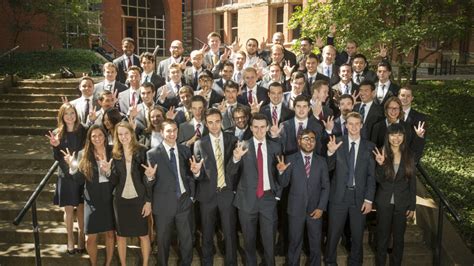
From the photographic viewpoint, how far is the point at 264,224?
18.0 ft

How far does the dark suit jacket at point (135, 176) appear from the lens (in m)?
5.26

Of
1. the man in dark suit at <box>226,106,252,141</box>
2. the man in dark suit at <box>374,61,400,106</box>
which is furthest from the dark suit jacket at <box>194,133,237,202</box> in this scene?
the man in dark suit at <box>374,61,400,106</box>

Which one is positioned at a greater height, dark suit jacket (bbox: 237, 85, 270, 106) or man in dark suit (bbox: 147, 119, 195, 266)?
dark suit jacket (bbox: 237, 85, 270, 106)

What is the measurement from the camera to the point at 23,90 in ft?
40.6

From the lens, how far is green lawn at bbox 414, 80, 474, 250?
285 inches

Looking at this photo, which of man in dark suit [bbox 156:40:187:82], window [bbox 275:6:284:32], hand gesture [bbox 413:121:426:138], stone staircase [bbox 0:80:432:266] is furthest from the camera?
window [bbox 275:6:284:32]

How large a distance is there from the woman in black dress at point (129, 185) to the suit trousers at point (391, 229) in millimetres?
3071

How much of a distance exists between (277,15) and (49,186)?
2350 cm

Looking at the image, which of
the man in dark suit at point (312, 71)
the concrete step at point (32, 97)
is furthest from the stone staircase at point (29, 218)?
the man in dark suit at point (312, 71)

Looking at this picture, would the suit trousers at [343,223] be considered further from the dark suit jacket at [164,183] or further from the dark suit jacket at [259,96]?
the dark suit jacket at [259,96]

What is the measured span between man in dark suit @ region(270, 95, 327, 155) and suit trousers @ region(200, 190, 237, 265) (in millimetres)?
1018

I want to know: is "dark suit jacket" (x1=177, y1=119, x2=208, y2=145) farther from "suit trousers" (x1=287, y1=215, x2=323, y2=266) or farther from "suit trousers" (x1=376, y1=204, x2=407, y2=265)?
"suit trousers" (x1=376, y1=204, x2=407, y2=265)

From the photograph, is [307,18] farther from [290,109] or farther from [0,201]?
[0,201]

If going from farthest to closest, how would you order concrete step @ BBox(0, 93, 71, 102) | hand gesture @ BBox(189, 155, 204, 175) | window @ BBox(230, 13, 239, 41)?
window @ BBox(230, 13, 239, 41) → concrete step @ BBox(0, 93, 71, 102) → hand gesture @ BBox(189, 155, 204, 175)
